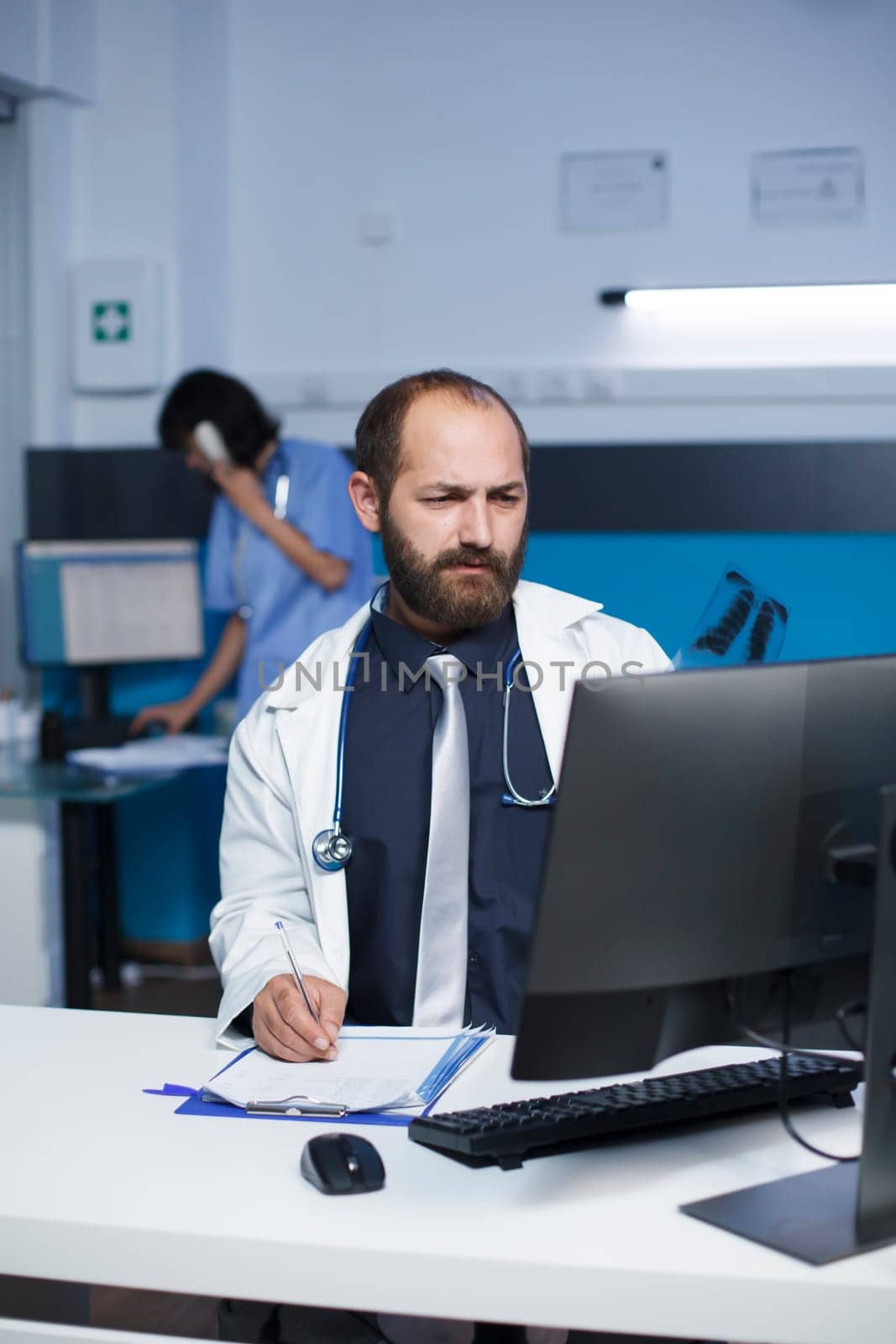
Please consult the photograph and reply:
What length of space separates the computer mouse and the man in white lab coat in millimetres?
424

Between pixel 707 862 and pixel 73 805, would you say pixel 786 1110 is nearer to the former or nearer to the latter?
pixel 707 862

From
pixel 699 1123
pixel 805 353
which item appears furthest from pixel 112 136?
pixel 699 1123

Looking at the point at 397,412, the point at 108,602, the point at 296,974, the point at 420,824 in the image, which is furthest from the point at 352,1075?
the point at 108,602

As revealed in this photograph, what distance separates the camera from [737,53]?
386cm

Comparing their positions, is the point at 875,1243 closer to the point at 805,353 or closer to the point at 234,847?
the point at 234,847

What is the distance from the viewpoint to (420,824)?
65.1 inches

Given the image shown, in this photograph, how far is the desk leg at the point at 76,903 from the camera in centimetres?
346

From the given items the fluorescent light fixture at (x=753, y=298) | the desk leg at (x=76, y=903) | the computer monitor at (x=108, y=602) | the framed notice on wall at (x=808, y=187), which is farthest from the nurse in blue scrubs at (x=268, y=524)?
the framed notice on wall at (x=808, y=187)

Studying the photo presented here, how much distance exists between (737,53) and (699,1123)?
10.9 feet

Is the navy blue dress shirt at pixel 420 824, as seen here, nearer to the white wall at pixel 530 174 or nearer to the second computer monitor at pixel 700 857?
the second computer monitor at pixel 700 857

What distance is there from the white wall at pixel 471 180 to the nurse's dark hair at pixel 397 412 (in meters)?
2.29

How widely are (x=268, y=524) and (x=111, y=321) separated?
0.98 meters

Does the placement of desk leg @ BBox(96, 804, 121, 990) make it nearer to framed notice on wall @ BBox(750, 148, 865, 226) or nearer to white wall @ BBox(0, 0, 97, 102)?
white wall @ BBox(0, 0, 97, 102)

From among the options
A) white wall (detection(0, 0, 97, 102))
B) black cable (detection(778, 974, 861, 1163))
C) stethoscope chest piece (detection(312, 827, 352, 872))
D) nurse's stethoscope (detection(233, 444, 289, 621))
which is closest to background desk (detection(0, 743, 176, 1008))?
nurse's stethoscope (detection(233, 444, 289, 621))
